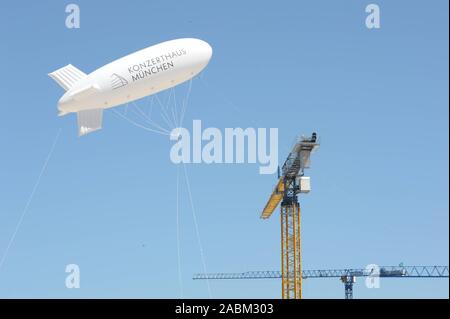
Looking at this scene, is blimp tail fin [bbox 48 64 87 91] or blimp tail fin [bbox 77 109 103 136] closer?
blimp tail fin [bbox 77 109 103 136]

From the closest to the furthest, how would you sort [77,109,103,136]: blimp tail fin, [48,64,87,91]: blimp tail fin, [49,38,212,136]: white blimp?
[49,38,212,136]: white blimp, [77,109,103,136]: blimp tail fin, [48,64,87,91]: blimp tail fin

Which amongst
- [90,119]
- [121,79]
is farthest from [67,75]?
[121,79]

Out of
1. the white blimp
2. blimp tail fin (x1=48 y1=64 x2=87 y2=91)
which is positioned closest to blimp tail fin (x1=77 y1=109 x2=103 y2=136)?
the white blimp

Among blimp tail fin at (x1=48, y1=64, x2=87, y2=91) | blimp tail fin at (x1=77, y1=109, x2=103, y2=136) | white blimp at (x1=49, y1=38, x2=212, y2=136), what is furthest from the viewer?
blimp tail fin at (x1=48, y1=64, x2=87, y2=91)

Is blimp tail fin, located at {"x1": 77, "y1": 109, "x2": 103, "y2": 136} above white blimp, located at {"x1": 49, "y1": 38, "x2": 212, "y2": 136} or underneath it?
underneath

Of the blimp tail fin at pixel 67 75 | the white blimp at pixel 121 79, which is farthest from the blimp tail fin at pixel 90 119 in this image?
the blimp tail fin at pixel 67 75

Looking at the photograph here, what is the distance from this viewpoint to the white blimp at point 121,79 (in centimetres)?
10069

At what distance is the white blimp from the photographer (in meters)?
101

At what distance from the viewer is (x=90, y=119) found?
338 ft

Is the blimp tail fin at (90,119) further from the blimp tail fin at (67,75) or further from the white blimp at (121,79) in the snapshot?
the blimp tail fin at (67,75)

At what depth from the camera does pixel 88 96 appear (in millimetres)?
100688

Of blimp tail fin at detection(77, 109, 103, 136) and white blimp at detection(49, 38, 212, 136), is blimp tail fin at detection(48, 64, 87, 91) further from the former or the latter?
blimp tail fin at detection(77, 109, 103, 136)

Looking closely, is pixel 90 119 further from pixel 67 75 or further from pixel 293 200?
pixel 293 200
